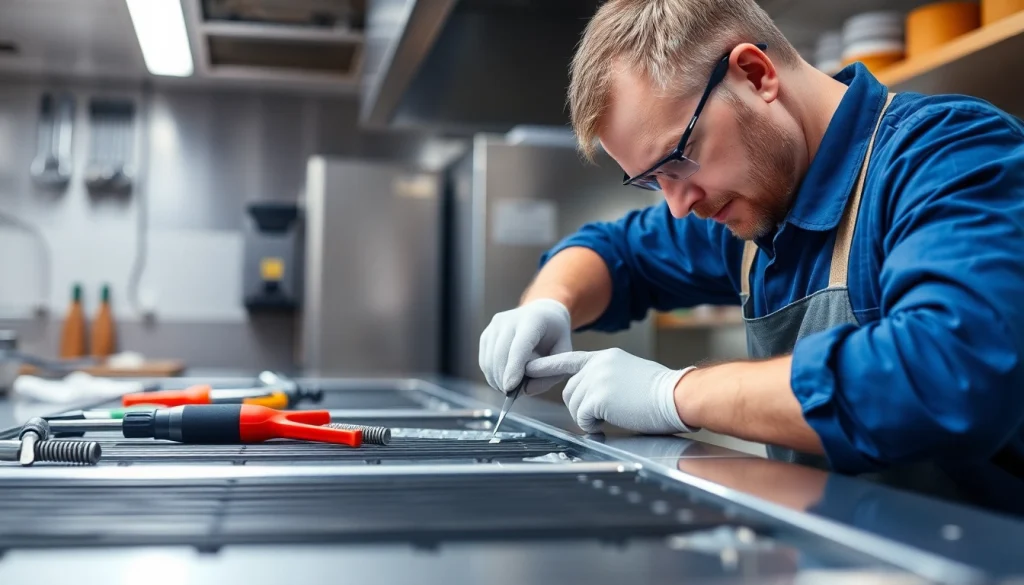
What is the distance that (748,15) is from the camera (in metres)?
1.07

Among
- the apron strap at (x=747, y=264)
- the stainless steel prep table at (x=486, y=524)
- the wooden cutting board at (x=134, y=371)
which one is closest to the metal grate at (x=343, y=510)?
the stainless steel prep table at (x=486, y=524)

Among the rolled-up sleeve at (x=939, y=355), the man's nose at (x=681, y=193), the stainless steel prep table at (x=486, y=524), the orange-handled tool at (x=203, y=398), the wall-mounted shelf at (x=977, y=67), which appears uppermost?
the wall-mounted shelf at (x=977, y=67)

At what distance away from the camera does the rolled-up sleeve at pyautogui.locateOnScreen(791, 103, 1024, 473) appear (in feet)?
2.30

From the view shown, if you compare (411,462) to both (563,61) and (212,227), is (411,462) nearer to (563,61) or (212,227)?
(563,61)

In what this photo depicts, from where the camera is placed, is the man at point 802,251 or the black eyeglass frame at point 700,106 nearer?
the man at point 802,251

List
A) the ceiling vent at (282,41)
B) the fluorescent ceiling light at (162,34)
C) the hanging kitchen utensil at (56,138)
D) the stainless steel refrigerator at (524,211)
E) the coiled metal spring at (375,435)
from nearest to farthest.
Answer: the coiled metal spring at (375,435) → the fluorescent ceiling light at (162,34) → the ceiling vent at (282,41) → the stainless steel refrigerator at (524,211) → the hanging kitchen utensil at (56,138)

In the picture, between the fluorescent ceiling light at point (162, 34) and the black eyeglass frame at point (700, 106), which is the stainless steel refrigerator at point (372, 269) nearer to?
the fluorescent ceiling light at point (162, 34)

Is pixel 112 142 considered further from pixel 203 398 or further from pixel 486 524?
pixel 486 524

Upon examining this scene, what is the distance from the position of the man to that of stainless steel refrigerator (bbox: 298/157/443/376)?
192 cm

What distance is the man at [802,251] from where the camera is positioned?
28.0 inches

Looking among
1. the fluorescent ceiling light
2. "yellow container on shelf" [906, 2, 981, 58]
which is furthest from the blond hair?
the fluorescent ceiling light

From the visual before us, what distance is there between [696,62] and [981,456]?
1.66ft

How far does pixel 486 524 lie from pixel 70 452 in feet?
1.18

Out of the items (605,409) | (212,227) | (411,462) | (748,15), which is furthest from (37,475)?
(212,227)
